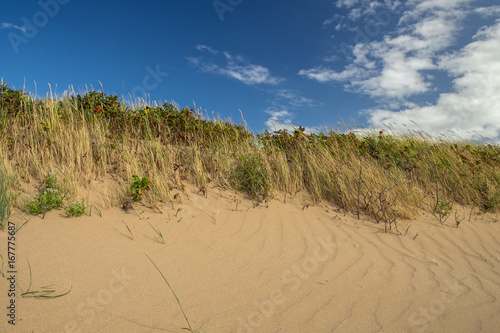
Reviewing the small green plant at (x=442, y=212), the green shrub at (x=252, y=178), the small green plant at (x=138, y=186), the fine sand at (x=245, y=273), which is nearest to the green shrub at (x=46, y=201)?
the fine sand at (x=245, y=273)

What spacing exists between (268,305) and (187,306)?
77cm

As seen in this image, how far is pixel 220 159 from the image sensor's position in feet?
21.1

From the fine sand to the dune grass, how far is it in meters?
0.73

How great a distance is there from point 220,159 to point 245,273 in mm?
3238

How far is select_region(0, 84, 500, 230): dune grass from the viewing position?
5480mm

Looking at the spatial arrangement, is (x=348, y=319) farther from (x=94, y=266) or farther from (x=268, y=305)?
(x=94, y=266)

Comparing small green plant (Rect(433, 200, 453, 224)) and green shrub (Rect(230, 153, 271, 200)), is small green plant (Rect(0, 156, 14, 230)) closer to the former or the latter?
green shrub (Rect(230, 153, 271, 200))

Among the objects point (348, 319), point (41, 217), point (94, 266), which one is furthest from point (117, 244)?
point (348, 319)

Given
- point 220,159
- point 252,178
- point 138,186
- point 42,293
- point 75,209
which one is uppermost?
point 220,159

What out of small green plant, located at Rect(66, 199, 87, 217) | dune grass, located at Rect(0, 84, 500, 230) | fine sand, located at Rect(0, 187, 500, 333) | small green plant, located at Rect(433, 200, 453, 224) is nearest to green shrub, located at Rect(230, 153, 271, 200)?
dune grass, located at Rect(0, 84, 500, 230)

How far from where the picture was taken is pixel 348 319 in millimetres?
2912

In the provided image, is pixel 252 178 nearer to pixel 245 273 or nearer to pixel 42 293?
pixel 245 273

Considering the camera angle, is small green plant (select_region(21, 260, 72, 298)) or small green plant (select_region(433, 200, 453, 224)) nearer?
small green plant (select_region(21, 260, 72, 298))

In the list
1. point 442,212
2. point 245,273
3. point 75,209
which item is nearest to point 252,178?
point 245,273
